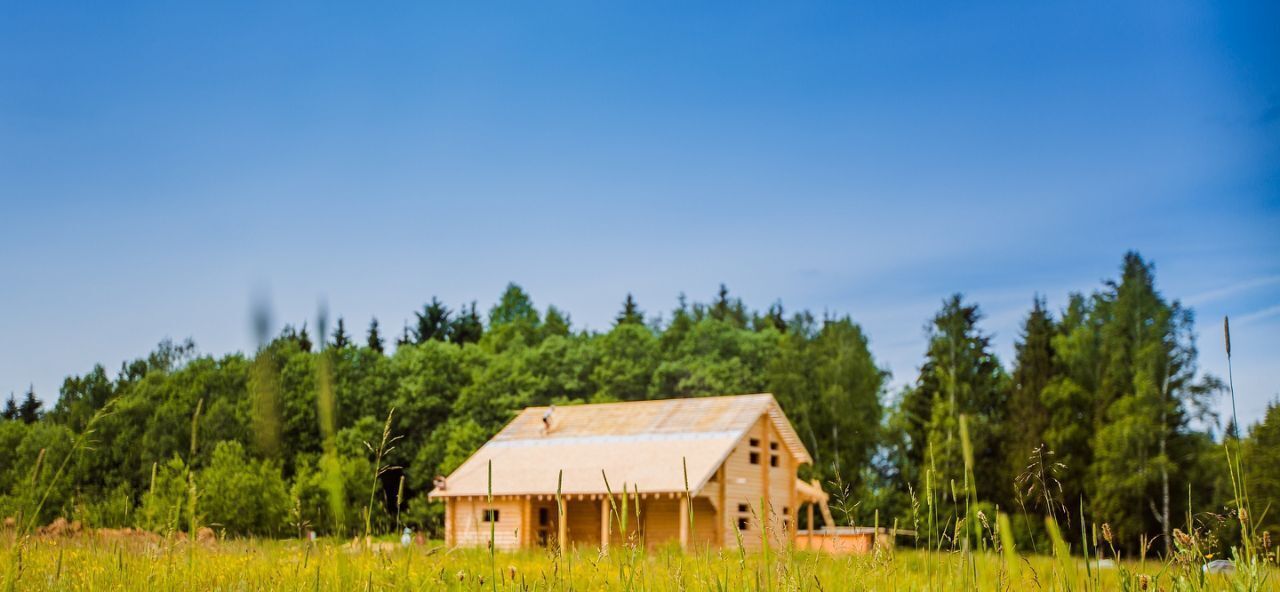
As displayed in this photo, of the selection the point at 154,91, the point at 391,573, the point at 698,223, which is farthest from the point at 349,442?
the point at 391,573

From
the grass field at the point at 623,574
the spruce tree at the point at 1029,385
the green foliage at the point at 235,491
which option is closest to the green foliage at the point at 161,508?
the grass field at the point at 623,574

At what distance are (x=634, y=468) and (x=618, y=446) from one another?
7.60 ft

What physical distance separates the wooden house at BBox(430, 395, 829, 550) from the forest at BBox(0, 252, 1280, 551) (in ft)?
15.6

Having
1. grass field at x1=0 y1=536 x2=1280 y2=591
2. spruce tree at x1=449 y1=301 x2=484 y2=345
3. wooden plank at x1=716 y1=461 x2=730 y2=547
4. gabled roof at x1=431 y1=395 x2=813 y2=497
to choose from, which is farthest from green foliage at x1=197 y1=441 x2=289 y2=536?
grass field at x1=0 y1=536 x2=1280 y2=591

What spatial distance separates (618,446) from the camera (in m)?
32.3

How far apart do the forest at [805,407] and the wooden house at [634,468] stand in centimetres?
476

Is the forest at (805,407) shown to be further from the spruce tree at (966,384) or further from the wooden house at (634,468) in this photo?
the wooden house at (634,468)

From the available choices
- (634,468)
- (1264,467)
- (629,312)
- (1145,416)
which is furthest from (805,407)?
(629,312)

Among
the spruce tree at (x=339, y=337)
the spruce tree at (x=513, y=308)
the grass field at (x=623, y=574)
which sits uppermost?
the spruce tree at (x=513, y=308)

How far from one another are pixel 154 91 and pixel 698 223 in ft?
84.1

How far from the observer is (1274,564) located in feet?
14.4

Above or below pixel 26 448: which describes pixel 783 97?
above

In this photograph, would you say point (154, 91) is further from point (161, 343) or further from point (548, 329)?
point (548, 329)

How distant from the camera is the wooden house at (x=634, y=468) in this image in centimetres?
2978
